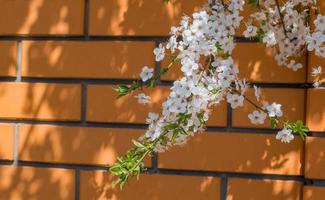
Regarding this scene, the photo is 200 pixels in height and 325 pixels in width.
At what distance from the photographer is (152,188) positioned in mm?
2543

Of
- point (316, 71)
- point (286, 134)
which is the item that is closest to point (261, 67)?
point (316, 71)

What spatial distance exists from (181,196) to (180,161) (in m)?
0.14

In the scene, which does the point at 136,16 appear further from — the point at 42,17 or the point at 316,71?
the point at 316,71

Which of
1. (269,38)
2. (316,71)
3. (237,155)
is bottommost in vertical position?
(237,155)

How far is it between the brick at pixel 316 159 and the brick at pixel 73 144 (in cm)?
64

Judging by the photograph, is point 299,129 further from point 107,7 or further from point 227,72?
point 107,7

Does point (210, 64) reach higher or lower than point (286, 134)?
higher

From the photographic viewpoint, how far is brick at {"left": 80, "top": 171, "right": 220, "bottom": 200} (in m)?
2.50

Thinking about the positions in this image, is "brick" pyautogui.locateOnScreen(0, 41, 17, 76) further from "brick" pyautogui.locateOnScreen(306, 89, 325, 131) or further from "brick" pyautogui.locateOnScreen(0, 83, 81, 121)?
"brick" pyautogui.locateOnScreen(306, 89, 325, 131)

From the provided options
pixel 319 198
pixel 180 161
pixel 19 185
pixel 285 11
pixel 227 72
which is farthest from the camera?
pixel 19 185

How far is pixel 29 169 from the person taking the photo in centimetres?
266

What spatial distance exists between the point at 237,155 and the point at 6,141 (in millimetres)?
981

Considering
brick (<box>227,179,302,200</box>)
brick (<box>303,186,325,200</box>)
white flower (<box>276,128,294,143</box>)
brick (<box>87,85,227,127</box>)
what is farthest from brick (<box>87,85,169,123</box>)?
brick (<box>303,186,325,200</box>)

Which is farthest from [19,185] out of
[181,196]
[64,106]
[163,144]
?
[163,144]
